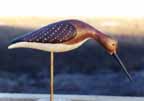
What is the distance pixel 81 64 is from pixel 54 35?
166cm

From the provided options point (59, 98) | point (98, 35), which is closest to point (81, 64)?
point (59, 98)

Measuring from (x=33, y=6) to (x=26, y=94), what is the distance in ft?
2.80

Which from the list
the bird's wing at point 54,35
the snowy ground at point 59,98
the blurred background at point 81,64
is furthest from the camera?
the blurred background at point 81,64

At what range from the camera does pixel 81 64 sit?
4.88 metres

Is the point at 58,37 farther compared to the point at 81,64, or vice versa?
the point at 81,64

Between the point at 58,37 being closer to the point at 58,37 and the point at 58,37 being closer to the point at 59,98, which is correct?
the point at 58,37

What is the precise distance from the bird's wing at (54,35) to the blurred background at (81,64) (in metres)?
1.55

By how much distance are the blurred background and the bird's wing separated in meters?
1.55

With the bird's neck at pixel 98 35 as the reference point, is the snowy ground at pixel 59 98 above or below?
below

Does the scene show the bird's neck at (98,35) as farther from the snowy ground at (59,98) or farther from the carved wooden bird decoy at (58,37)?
the snowy ground at (59,98)

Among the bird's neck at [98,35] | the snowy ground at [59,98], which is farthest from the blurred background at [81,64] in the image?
the bird's neck at [98,35]

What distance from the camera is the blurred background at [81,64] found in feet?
15.9

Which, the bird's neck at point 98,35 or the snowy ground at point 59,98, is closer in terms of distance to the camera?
the bird's neck at point 98,35

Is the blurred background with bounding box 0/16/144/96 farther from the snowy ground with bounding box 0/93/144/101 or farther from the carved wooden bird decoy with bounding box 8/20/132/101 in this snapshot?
the carved wooden bird decoy with bounding box 8/20/132/101
